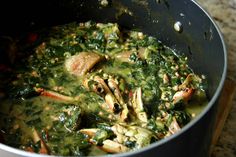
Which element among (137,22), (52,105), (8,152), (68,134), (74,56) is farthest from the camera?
(137,22)

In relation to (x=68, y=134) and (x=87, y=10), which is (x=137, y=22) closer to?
(x=87, y=10)

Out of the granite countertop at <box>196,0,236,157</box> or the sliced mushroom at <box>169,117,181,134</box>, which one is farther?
the granite countertop at <box>196,0,236,157</box>

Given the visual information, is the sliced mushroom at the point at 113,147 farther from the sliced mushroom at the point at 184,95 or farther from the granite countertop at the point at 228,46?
the granite countertop at the point at 228,46

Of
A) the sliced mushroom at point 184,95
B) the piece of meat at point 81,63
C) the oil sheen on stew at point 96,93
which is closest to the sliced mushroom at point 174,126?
the oil sheen on stew at point 96,93

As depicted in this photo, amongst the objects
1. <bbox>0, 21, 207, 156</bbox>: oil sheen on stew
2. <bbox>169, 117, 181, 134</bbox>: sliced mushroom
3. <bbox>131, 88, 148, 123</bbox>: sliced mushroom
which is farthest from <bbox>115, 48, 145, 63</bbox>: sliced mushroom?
<bbox>169, 117, 181, 134</bbox>: sliced mushroom

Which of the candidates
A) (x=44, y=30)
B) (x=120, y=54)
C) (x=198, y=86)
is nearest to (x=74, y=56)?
(x=120, y=54)

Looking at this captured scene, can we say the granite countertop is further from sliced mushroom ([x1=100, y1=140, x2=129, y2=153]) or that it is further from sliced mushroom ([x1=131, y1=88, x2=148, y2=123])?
sliced mushroom ([x1=100, y1=140, x2=129, y2=153])

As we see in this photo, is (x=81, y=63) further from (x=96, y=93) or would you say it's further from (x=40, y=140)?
(x=40, y=140)
